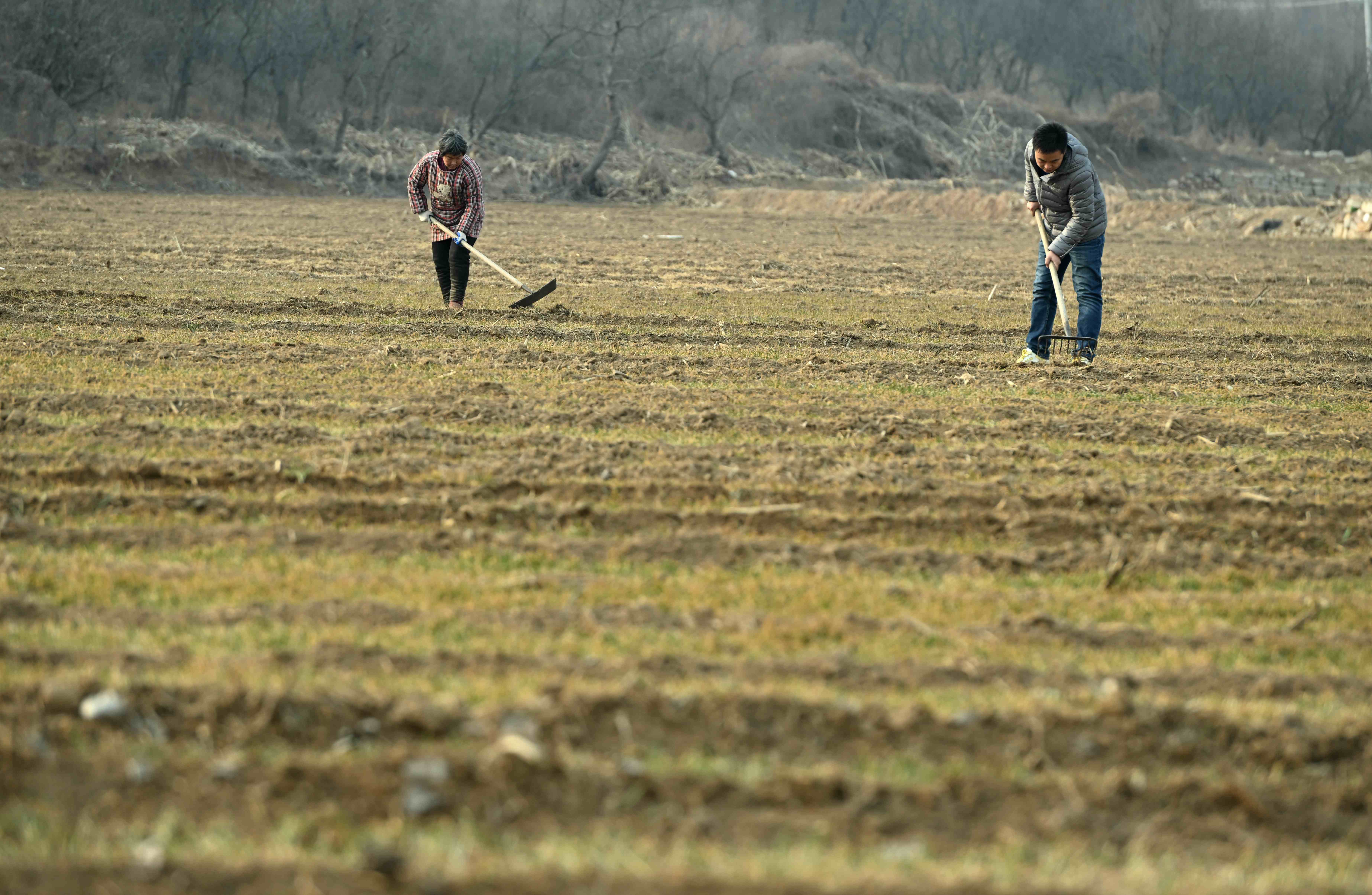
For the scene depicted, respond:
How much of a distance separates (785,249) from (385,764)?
19.6m

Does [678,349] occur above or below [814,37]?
below

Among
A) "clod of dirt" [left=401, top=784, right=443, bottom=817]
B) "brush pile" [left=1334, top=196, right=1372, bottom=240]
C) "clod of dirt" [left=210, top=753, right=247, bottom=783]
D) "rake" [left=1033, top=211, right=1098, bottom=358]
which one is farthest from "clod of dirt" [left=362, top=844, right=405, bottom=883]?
"brush pile" [left=1334, top=196, right=1372, bottom=240]

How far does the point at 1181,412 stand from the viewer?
28.6 feet

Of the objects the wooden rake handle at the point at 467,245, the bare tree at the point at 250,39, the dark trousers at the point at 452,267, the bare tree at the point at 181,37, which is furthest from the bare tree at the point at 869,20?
the wooden rake handle at the point at 467,245

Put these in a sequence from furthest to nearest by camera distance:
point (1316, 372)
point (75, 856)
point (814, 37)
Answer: point (814, 37)
point (1316, 372)
point (75, 856)

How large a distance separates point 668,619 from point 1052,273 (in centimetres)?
667

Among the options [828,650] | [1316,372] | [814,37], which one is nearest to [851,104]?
[814,37]

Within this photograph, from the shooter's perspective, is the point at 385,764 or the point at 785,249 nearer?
the point at 385,764

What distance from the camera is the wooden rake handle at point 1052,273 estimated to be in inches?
402

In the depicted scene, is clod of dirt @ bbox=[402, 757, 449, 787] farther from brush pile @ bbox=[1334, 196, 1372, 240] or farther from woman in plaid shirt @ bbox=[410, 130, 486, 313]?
brush pile @ bbox=[1334, 196, 1372, 240]

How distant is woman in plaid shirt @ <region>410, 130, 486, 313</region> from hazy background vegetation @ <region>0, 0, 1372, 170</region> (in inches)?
1247

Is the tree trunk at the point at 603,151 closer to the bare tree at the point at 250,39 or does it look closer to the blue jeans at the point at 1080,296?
the bare tree at the point at 250,39

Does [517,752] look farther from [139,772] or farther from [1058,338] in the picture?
[1058,338]

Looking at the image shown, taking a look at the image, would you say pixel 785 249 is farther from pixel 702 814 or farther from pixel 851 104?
pixel 851 104
